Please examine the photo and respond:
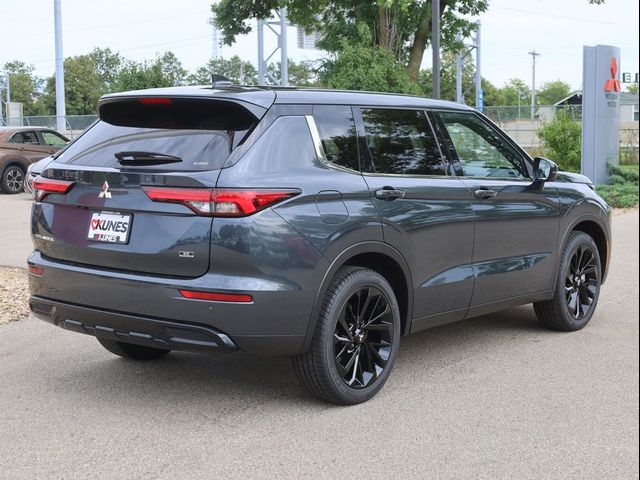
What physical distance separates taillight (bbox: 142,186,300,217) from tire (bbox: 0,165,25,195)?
60.2ft

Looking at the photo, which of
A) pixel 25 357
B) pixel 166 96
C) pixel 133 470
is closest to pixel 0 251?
pixel 25 357

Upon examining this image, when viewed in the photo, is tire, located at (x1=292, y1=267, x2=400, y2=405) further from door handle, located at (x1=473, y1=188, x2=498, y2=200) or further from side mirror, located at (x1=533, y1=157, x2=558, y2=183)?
side mirror, located at (x1=533, y1=157, x2=558, y2=183)

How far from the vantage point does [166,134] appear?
15.2ft

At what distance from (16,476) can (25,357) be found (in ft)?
7.34

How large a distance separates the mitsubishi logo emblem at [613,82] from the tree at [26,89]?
35271 mm

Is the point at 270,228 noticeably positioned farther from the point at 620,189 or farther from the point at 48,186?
the point at 620,189

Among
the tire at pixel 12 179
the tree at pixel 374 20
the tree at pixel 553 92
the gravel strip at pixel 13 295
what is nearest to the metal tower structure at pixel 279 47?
the tree at pixel 374 20

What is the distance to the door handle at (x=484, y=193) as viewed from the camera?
563 cm

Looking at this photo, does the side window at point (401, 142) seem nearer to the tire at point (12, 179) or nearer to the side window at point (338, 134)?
the side window at point (338, 134)

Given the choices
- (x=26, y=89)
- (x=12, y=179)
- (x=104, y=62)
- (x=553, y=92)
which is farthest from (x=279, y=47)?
(x=553, y=92)

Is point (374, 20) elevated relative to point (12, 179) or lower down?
elevated

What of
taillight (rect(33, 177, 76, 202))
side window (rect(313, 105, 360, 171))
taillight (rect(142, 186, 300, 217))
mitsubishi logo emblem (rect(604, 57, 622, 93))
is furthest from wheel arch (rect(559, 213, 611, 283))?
mitsubishi logo emblem (rect(604, 57, 622, 93))

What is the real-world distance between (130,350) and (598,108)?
15.7m

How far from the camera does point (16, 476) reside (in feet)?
12.5
